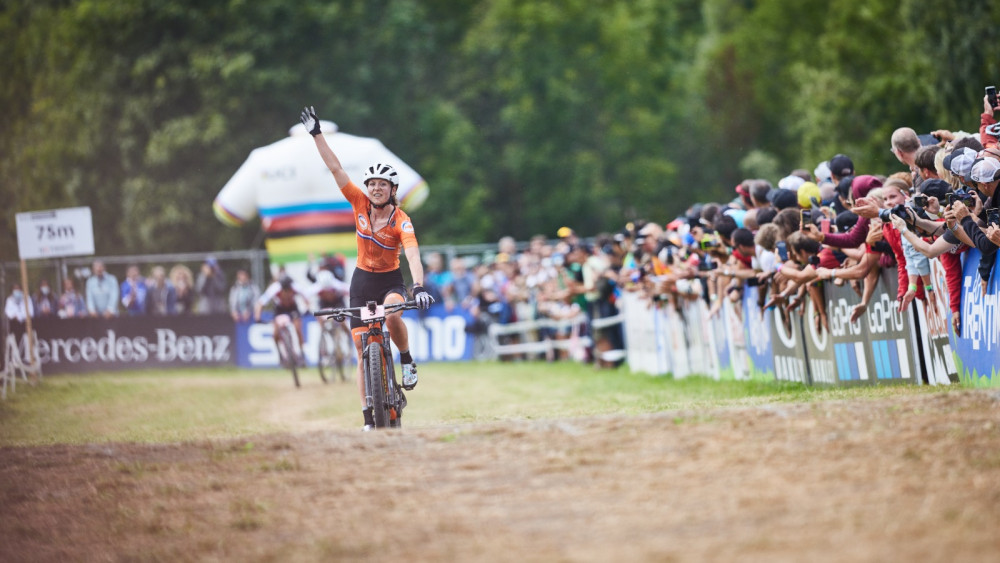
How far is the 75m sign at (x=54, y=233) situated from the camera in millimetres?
27203

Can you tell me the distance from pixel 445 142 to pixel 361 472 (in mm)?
50090

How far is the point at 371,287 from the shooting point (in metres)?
13.2

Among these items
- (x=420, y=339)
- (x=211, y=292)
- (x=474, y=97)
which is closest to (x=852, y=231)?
(x=420, y=339)

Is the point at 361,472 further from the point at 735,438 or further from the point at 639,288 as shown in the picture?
the point at 639,288

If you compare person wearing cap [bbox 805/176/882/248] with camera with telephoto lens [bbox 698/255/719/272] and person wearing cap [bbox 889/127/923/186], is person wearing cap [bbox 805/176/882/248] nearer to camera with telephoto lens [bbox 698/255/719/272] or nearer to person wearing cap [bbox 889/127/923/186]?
person wearing cap [bbox 889/127/923/186]

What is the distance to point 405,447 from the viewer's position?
9648 mm

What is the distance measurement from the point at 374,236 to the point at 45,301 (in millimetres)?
21697

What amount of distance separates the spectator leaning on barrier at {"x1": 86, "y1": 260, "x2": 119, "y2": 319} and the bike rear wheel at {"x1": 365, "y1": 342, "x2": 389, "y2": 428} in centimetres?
2249

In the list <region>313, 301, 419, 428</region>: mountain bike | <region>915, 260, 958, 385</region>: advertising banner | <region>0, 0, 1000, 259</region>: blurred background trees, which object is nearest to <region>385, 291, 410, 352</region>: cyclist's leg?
<region>313, 301, 419, 428</region>: mountain bike

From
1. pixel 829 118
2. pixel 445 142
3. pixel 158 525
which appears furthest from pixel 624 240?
pixel 445 142

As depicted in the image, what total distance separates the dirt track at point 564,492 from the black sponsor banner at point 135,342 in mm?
23077

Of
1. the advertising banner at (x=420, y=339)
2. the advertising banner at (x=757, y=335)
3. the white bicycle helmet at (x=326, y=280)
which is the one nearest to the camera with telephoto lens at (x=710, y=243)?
the advertising banner at (x=757, y=335)

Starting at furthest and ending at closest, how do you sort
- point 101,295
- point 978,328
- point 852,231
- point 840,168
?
1. point 101,295
2. point 840,168
3. point 852,231
4. point 978,328

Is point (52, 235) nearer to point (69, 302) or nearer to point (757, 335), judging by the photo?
point (69, 302)
